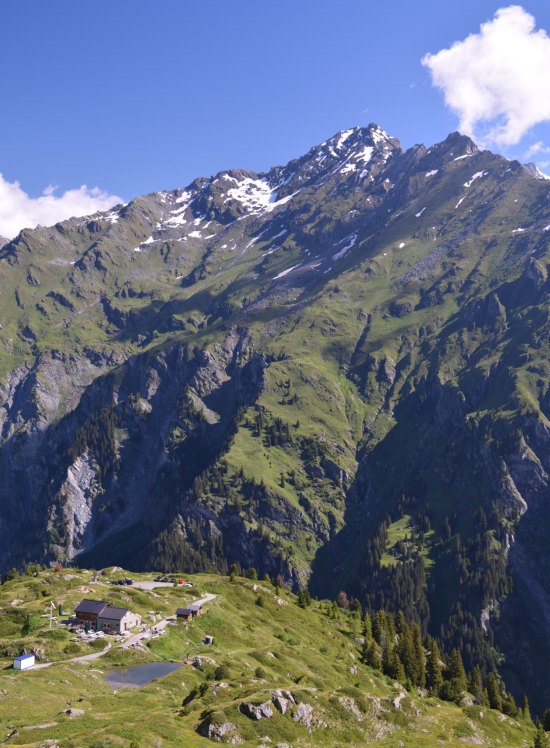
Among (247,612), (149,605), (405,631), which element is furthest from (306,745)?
(405,631)

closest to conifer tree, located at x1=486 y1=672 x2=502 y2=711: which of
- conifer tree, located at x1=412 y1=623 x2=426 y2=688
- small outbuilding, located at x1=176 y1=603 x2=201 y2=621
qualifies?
conifer tree, located at x1=412 y1=623 x2=426 y2=688

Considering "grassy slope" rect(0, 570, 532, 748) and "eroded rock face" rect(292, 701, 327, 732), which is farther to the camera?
"eroded rock face" rect(292, 701, 327, 732)

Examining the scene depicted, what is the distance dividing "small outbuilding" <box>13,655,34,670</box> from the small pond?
10000 mm

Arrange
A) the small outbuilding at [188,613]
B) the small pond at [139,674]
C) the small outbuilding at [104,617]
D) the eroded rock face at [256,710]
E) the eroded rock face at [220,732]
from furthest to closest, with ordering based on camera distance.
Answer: the small outbuilding at [188,613], the small outbuilding at [104,617], the small pond at [139,674], the eroded rock face at [256,710], the eroded rock face at [220,732]

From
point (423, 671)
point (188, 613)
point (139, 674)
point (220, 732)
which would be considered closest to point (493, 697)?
point (423, 671)

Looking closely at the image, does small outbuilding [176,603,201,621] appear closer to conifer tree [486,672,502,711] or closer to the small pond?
the small pond

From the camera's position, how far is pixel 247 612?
134m

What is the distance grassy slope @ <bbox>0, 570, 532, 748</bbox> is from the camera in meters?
63.7

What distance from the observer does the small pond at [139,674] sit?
8094 cm

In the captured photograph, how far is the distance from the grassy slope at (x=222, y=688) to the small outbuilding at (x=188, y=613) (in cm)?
165

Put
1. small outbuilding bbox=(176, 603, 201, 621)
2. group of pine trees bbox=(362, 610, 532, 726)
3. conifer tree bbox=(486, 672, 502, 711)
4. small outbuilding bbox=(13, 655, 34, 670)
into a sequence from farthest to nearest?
conifer tree bbox=(486, 672, 502, 711), group of pine trees bbox=(362, 610, 532, 726), small outbuilding bbox=(176, 603, 201, 621), small outbuilding bbox=(13, 655, 34, 670)

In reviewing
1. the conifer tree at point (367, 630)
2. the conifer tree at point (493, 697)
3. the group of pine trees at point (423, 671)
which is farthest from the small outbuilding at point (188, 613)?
the conifer tree at point (493, 697)

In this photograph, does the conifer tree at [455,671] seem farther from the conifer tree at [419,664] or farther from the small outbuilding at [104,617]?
the small outbuilding at [104,617]

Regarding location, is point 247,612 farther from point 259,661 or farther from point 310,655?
point 259,661
